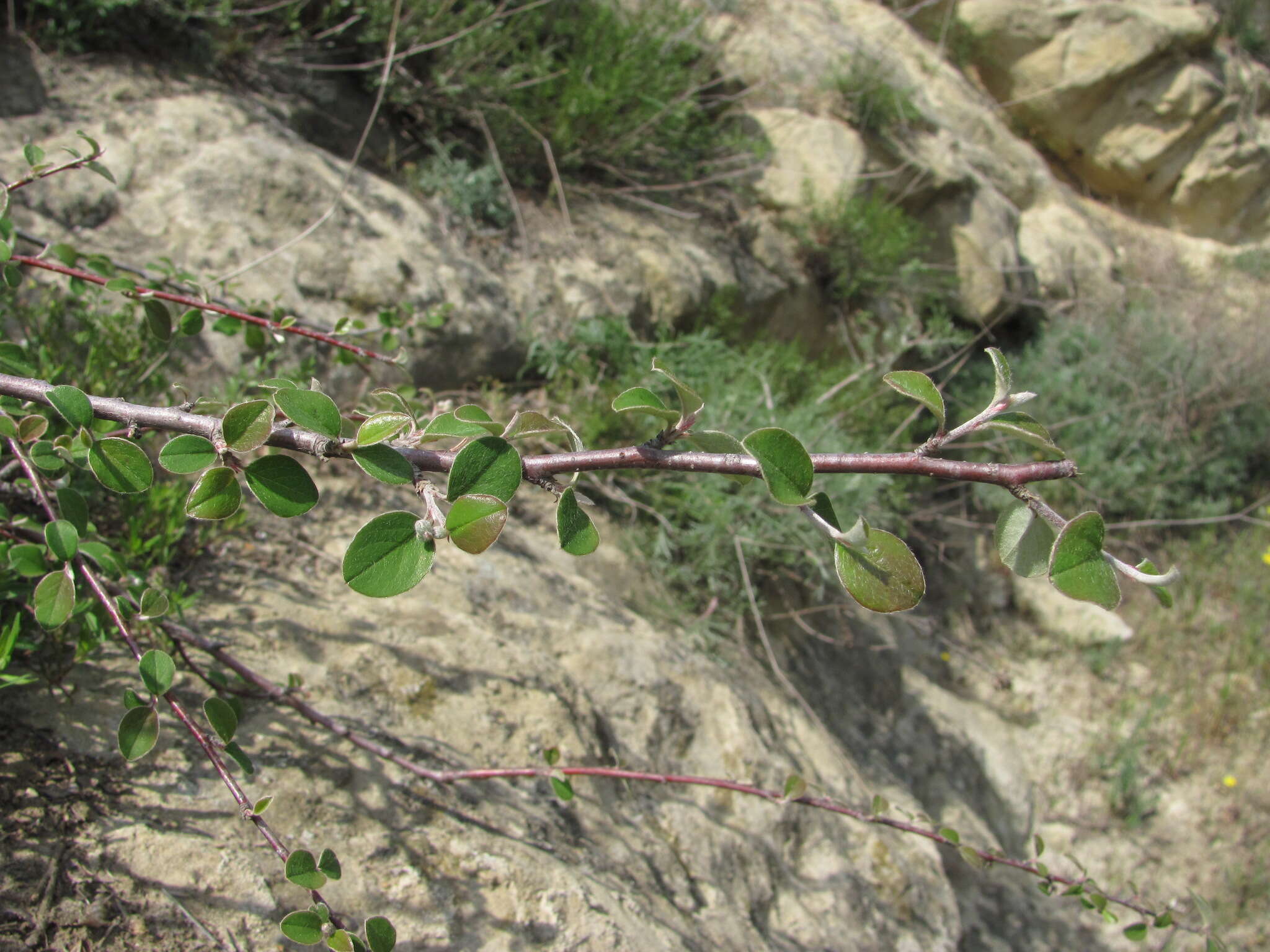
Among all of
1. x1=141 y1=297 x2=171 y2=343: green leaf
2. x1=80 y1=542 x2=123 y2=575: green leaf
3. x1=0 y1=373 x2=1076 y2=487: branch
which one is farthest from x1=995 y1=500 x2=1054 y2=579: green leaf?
x1=141 y1=297 x2=171 y2=343: green leaf

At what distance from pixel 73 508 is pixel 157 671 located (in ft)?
0.68

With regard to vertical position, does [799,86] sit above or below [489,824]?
above

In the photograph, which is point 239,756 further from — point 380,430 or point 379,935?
point 380,430

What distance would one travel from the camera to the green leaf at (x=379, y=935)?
2.60 feet

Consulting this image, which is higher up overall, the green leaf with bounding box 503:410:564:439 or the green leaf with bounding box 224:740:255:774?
the green leaf with bounding box 503:410:564:439

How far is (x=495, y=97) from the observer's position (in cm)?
330

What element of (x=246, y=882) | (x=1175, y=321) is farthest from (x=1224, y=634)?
(x=246, y=882)

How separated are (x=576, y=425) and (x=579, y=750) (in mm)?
1356

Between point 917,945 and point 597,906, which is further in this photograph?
point 917,945

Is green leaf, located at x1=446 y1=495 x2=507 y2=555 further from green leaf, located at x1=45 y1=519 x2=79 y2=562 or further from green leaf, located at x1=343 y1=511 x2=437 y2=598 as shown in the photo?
green leaf, located at x1=45 y1=519 x2=79 y2=562

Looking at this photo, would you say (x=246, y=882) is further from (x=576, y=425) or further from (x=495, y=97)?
(x=495, y=97)

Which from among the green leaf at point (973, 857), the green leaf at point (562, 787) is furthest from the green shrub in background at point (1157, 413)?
the green leaf at point (562, 787)

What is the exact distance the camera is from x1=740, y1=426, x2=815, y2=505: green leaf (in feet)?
1.97

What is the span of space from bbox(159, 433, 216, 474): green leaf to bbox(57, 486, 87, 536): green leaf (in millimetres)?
273
